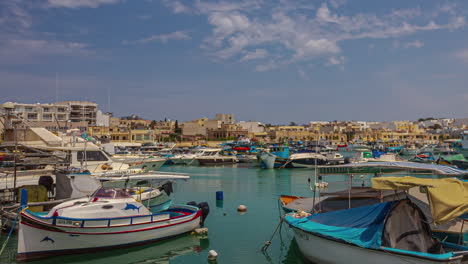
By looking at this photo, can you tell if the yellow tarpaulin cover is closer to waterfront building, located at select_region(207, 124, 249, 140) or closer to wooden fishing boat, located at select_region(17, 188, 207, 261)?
wooden fishing boat, located at select_region(17, 188, 207, 261)

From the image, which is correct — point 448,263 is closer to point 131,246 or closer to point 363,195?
point 363,195

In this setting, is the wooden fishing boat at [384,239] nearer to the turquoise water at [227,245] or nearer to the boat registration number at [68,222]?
the turquoise water at [227,245]

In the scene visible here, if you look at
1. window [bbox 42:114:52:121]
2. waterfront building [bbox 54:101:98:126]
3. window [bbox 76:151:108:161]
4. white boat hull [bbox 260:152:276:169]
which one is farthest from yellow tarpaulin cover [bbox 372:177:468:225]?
waterfront building [bbox 54:101:98:126]

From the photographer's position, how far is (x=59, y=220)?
47.5ft

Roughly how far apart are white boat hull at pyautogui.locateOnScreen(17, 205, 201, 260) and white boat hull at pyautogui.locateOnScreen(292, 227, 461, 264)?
6.32m

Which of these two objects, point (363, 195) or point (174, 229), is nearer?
point (363, 195)

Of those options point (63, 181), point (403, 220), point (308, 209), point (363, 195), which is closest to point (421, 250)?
point (403, 220)

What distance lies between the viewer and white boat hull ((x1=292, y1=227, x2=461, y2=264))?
35.3ft

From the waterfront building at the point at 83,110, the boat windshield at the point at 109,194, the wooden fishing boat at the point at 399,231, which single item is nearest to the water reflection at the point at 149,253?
the boat windshield at the point at 109,194

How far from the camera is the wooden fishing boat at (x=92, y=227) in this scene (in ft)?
47.1

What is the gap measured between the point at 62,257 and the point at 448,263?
1320 cm

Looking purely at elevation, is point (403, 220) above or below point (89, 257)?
above

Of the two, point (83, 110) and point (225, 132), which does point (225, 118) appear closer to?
point (225, 132)

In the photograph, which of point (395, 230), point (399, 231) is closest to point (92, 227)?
point (395, 230)
